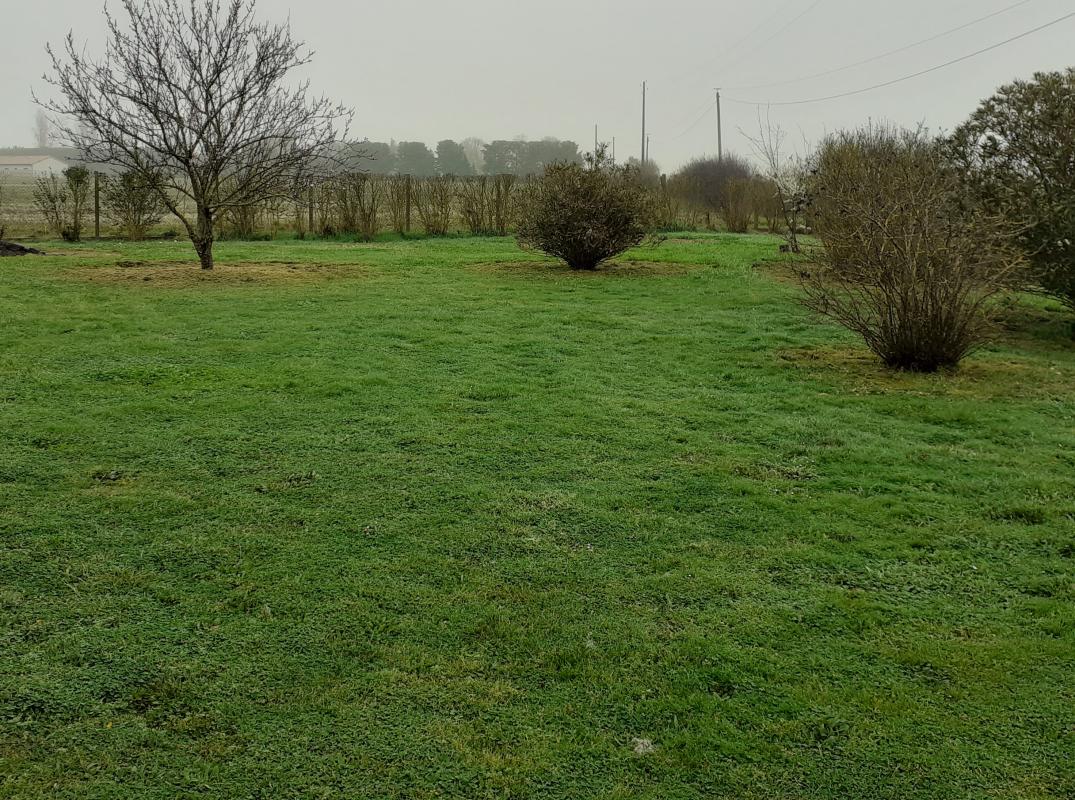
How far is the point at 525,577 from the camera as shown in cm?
355

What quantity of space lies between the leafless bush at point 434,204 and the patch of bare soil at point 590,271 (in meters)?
8.71

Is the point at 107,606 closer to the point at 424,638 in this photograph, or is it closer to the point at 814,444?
the point at 424,638

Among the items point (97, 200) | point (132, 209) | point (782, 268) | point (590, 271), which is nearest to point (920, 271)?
point (590, 271)

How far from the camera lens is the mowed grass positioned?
96.2 inches

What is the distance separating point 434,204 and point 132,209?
26.8 ft

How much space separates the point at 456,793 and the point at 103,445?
3.69 m

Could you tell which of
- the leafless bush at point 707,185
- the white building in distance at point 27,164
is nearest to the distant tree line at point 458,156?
the leafless bush at point 707,185

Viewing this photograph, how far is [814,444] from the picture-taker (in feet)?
17.8

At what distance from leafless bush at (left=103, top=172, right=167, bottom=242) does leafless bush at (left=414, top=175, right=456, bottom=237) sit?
23.2 ft

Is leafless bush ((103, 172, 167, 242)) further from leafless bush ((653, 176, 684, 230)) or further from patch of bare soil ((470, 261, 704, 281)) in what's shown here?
leafless bush ((653, 176, 684, 230))

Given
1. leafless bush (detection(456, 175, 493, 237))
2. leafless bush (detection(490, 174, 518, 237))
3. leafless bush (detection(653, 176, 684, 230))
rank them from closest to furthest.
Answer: leafless bush (detection(456, 175, 493, 237))
leafless bush (detection(490, 174, 518, 237))
leafless bush (detection(653, 176, 684, 230))

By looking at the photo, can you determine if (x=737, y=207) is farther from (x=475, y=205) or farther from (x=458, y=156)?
(x=458, y=156)

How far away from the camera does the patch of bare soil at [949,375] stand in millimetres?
6934

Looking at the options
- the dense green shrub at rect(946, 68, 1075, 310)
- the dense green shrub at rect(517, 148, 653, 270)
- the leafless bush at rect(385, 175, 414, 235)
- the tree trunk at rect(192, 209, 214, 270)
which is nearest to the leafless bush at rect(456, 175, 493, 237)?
the leafless bush at rect(385, 175, 414, 235)
